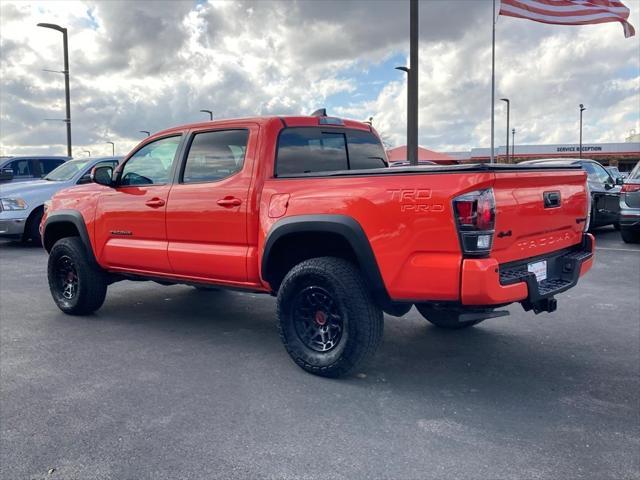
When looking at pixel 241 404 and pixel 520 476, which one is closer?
pixel 520 476

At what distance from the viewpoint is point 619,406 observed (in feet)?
12.3

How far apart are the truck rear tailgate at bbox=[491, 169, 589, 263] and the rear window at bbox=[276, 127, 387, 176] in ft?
5.69

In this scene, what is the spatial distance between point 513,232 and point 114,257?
376cm

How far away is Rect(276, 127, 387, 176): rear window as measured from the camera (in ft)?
15.7

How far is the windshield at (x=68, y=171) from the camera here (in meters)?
12.0

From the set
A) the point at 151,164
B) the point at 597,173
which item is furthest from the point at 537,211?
the point at 597,173

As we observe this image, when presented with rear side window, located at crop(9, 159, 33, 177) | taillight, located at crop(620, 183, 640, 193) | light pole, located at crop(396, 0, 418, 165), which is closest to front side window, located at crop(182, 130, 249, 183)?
light pole, located at crop(396, 0, 418, 165)

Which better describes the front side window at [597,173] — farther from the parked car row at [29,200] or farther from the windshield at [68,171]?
the windshield at [68,171]

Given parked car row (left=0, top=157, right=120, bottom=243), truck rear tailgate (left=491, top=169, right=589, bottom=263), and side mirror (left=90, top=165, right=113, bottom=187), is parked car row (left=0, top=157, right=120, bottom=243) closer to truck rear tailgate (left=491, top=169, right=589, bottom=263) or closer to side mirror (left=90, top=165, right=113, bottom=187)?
side mirror (left=90, top=165, right=113, bottom=187)

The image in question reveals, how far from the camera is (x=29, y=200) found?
11.6m

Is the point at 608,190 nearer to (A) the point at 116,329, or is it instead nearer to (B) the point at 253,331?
(B) the point at 253,331

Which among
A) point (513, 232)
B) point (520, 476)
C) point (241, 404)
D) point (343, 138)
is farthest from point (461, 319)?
point (343, 138)

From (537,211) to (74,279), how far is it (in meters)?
4.64

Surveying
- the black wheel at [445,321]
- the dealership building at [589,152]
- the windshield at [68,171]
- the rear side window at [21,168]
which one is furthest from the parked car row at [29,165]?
the dealership building at [589,152]
